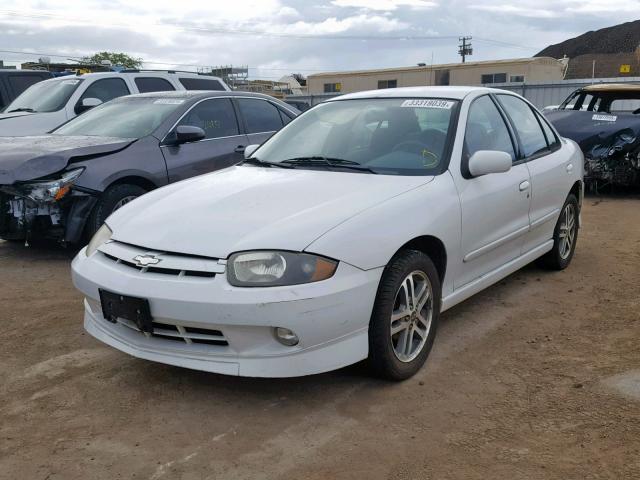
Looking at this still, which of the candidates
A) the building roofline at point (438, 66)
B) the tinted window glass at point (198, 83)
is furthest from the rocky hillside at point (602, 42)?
the tinted window glass at point (198, 83)

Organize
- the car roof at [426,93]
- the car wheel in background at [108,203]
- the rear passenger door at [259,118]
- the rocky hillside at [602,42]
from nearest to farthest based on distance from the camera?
the car roof at [426,93]
the car wheel in background at [108,203]
the rear passenger door at [259,118]
the rocky hillside at [602,42]

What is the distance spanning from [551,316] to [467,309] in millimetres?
562

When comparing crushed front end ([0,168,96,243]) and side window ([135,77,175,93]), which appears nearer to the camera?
crushed front end ([0,168,96,243])

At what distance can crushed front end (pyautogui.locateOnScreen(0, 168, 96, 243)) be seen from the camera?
5535 mm

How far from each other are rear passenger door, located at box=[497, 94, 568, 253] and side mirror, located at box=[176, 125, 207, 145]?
2853 millimetres

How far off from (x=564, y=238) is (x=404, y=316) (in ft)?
8.88

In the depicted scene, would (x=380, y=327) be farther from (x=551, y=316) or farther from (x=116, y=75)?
(x=116, y=75)

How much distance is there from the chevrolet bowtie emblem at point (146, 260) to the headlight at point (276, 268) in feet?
1.29

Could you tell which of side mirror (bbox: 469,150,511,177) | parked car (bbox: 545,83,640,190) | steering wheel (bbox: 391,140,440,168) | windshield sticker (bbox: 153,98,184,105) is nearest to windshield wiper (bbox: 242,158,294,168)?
steering wheel (bbox: 391,140,440,168)

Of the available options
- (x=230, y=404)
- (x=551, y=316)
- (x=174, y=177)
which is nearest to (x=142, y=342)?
(x=230, y=404)

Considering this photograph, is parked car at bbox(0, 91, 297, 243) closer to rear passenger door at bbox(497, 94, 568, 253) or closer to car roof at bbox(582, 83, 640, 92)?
rear passenger door at bbox(497, 94, 568, 253)

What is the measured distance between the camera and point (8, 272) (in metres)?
5.64

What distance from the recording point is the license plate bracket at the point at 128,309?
3017 millimetres

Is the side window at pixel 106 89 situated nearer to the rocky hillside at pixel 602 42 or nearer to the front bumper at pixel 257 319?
the front bumper at pixel 257 319
